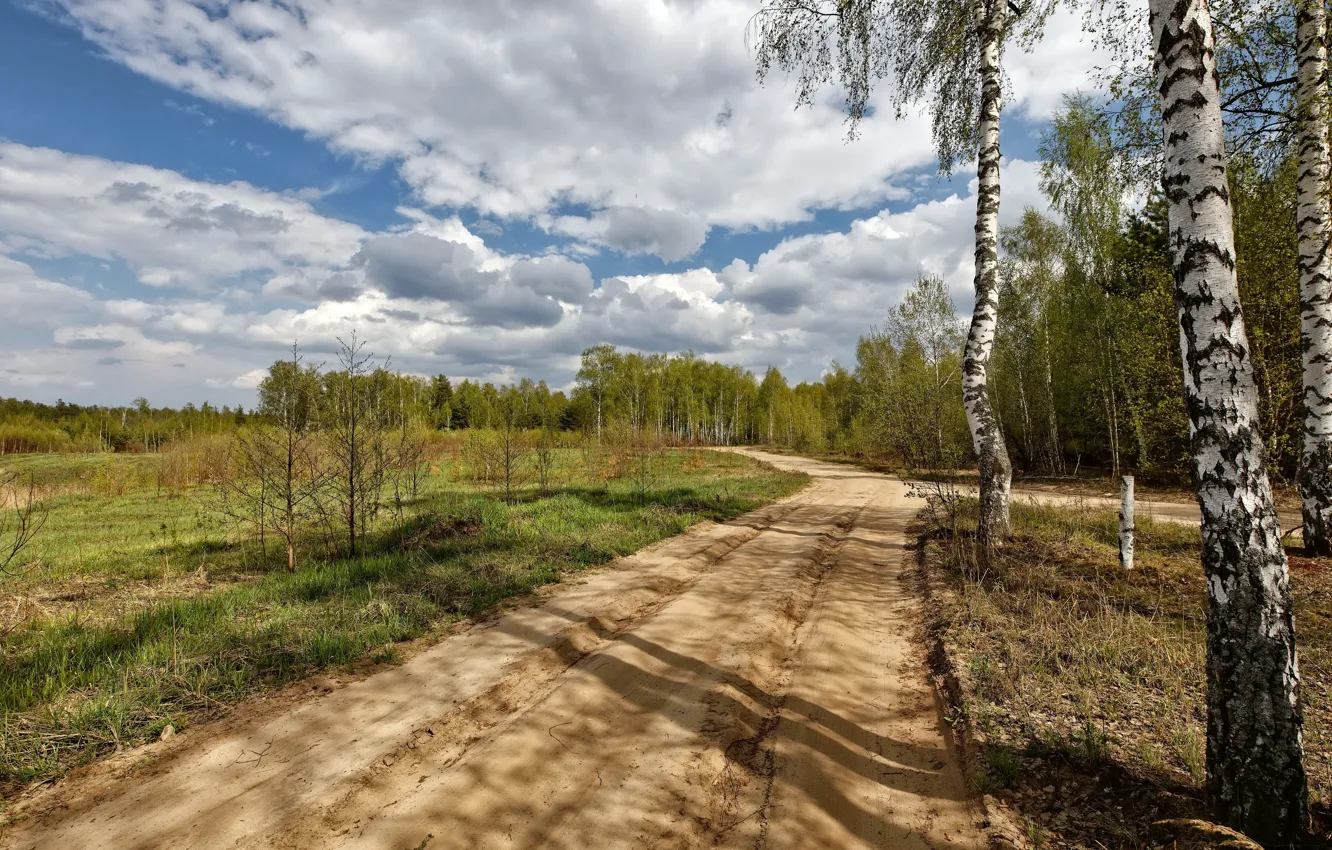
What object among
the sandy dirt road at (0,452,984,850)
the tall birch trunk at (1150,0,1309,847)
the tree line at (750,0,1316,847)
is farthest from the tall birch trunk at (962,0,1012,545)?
the tall birch trunk at (1150,0,1309,847)

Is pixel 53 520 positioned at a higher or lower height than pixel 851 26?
lower

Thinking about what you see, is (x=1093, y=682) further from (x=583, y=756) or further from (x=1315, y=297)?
(x=1315, y=297)

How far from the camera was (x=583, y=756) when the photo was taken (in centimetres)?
370

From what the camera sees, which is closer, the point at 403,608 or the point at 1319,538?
the point at 403,608

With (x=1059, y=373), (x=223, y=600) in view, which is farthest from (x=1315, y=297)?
(x=1059, y=373)

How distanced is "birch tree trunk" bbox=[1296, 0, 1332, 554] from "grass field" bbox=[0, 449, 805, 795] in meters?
9.54

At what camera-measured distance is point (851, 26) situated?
10.2 meters

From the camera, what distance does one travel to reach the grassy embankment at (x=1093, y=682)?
3059 millimetres

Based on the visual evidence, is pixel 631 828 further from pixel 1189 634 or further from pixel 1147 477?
pixel 1147 477

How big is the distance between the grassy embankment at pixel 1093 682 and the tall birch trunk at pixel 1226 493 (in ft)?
1.31

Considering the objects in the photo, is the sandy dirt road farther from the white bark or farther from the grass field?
the white bark

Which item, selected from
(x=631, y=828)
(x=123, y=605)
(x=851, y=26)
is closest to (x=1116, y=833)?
(x=631, y=828)

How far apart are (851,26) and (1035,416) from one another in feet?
75.1

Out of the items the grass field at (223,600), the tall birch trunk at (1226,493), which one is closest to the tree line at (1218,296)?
the tall birch trunk at (1226,493)
